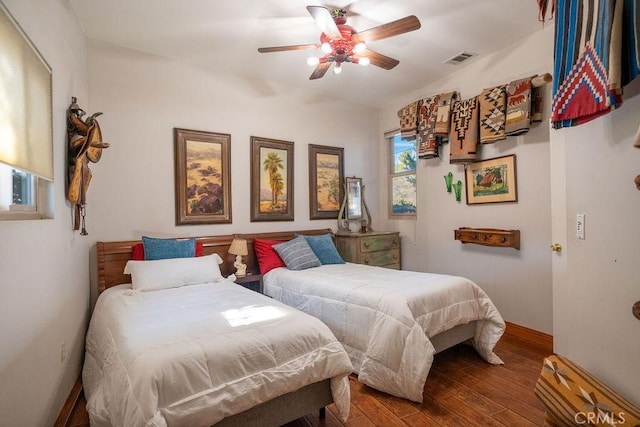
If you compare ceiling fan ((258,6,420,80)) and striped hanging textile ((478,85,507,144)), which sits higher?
ceiling fan ((258,6,420,80))

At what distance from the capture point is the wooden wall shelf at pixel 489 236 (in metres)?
3.23

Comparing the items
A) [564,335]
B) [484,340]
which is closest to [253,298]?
[484,340]

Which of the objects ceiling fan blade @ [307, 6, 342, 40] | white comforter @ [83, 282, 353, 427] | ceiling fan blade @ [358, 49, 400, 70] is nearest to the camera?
white comforter @ [83, 282, 353, 427]

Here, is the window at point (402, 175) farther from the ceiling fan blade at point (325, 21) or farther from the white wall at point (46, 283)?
the white wall at point (46, 283)

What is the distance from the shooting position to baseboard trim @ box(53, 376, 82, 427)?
75.6 inches

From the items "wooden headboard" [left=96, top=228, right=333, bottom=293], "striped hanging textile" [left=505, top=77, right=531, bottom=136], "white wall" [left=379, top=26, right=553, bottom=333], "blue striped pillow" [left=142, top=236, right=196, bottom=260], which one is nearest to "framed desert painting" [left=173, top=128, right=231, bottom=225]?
"wooden headboard" [left=96, top=228, right=333, bottom=293]

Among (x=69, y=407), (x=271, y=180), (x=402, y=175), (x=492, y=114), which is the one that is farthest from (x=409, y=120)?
(x=69, y=407)

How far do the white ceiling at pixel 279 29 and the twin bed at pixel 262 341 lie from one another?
6.65 feet

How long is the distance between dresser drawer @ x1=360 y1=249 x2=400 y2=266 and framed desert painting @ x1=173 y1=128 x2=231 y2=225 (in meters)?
1.86

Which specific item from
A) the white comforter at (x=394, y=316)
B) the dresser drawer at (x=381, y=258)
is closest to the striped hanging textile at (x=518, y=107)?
the white comforter at (x=394, y=316)

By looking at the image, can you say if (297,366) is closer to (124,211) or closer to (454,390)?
(454,390)

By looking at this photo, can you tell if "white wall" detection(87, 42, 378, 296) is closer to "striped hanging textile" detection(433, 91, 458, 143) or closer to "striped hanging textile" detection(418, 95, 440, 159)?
"striped hanging textile" detection(418, 95, 440, 159)

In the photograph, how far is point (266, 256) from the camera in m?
3.66

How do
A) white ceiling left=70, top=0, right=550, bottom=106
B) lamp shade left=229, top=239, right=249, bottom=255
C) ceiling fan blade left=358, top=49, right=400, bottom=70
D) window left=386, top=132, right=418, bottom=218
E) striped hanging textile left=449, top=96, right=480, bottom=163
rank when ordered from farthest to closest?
window left=386, top=132, right=418, bottom=218 → striped hanging textile left=449, top=96, right=480, bottom=163 → lamp shade left=229, top=239, right=249, bottom=255 → ceiling fan blade left=358, top=49, right=400, bottom=70 → white ceiling left=70, top=0, right=550, bottom=106
